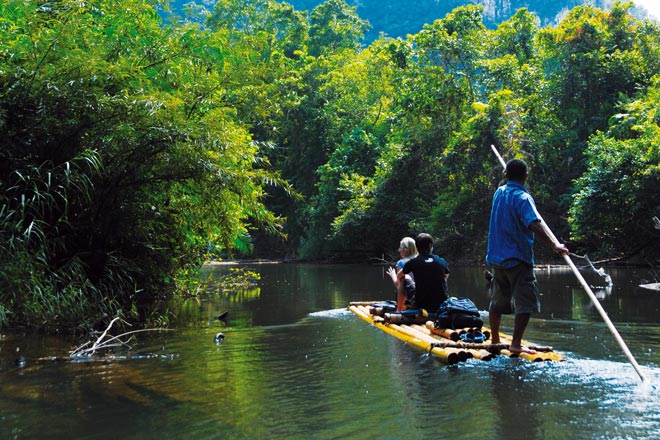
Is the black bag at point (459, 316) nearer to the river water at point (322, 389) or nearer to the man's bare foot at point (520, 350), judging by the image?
the river water at point (322, 389)

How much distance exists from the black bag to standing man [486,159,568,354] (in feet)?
2.16

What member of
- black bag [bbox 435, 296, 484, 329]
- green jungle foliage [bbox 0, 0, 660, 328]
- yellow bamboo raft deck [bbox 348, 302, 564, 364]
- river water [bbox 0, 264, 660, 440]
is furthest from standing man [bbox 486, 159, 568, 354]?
green jungle foliage [bbox 0, 0, 660, 328]

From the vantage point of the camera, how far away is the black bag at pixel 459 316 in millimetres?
6660

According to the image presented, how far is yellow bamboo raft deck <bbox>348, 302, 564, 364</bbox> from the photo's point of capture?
18.3 ft

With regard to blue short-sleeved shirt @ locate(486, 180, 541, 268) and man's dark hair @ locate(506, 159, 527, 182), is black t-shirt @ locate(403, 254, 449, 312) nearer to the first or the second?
blue short-sleeved shirt @ locate(486, 180, 541, 268)

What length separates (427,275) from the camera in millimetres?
7590

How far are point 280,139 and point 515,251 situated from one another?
121 feet

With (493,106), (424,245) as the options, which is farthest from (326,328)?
(493,106)

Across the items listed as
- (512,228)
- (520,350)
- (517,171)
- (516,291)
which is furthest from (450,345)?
(517,171)

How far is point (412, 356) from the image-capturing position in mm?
6160

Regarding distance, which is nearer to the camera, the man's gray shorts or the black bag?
the man's gray shorts

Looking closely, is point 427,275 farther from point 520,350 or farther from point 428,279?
point 520,350

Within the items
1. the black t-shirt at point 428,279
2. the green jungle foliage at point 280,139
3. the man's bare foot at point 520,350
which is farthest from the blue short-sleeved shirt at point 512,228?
the green jungle foliage at point 280,139

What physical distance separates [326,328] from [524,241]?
3.34 metres
